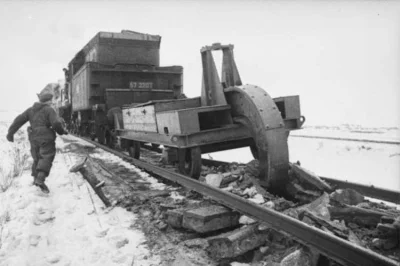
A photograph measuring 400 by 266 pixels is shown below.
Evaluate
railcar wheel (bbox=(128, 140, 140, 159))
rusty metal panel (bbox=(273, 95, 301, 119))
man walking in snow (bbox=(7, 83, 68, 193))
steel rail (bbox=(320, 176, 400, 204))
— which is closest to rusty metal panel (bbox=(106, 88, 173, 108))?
railcar wheel (bbox=(128, 140, 140, 159))

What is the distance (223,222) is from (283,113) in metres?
2.51

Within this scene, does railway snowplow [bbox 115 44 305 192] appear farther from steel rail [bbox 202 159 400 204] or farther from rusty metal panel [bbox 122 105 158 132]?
steel rail [bbox 202 159 400 204]

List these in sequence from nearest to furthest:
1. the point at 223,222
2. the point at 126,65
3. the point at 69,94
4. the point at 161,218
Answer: the point at 223,222
the point at 161,218
the point at 126,65
the point at 69,94

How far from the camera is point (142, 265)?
2.60 m

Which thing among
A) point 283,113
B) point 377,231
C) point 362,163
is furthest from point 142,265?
point 362,163

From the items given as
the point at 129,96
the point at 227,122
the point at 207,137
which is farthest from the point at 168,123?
the point at 129,96

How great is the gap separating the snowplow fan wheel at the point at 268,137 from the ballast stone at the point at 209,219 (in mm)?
1092

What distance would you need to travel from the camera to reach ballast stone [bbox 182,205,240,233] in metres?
3.06

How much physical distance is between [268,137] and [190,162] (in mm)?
1529

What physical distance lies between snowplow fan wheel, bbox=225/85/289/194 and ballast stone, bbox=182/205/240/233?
1.09m

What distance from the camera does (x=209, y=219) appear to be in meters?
3.08

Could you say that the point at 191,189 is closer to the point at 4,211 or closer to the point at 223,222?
the point at 223,222

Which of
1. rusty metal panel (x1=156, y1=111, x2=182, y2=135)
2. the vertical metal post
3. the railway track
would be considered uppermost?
the vertical metal post

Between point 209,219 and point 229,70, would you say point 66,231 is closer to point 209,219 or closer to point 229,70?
point 209,219
